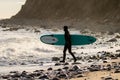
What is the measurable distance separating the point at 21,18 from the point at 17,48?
70684 millimetres

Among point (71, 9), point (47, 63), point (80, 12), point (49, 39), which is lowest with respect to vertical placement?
point (47, 63)

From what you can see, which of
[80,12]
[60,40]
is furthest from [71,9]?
[60,40]

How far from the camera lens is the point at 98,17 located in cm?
6806

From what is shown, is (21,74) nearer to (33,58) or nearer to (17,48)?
(33,58)

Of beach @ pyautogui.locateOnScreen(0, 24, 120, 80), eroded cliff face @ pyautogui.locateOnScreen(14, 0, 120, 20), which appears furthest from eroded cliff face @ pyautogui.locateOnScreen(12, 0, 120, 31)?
beach @ pyautogui.locateOnScreen(0, 24, 120, 80)

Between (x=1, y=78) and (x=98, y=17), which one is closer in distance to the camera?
(x=1, y=78)

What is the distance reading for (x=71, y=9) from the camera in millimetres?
79312

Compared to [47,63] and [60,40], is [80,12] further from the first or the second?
[47,63]

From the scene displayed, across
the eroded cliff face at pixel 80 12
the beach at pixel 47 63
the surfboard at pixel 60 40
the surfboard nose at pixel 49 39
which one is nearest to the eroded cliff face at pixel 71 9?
the eroded cliff face at pixel 80 12

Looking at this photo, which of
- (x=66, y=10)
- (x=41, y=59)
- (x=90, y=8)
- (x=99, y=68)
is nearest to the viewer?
(x=99, y=68)

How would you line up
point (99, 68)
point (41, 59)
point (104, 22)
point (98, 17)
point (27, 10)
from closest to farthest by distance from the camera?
1. point (99, 68)
2. point (41, 59)
3. point (104, 22)
4. point (98, 17)
5. point (27, 10)

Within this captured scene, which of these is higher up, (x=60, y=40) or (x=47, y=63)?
(x=60, y=40)

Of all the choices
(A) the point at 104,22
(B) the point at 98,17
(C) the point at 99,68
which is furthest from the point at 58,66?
(B) the point at 98,17

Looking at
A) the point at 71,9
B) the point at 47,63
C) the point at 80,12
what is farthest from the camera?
the point at 71,9
